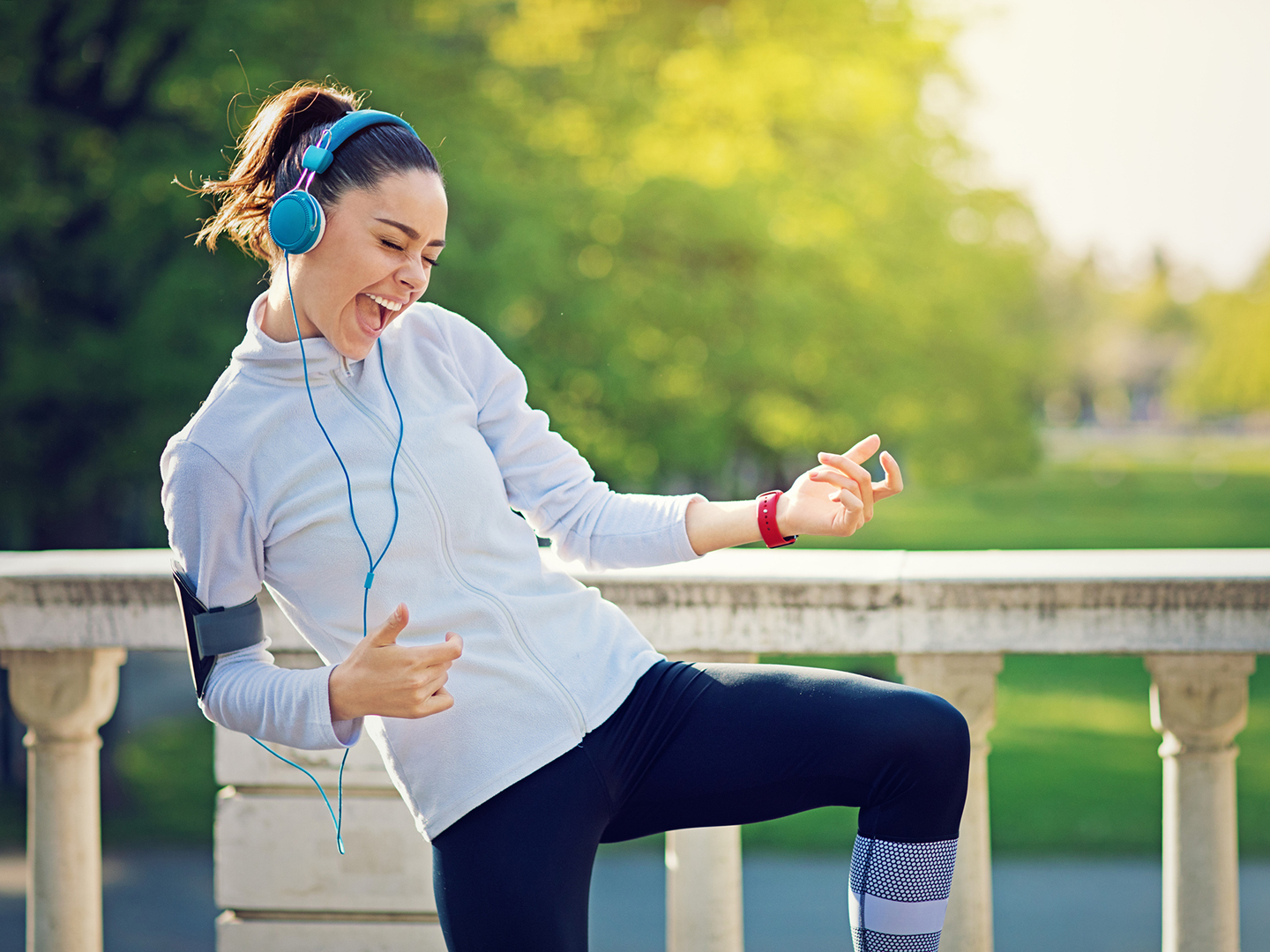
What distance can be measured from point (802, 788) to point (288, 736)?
73 centimetres

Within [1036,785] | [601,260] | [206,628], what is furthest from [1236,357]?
[206,628]

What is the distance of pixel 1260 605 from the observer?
2314 millimetres

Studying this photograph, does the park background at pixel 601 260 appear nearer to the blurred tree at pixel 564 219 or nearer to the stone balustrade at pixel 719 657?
the blurred tree at pixel 564 219

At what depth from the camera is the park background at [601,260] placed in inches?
297

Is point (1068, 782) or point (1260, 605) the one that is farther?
point (1068, 782)

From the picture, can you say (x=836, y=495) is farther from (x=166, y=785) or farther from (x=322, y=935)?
(x=166, y=785)

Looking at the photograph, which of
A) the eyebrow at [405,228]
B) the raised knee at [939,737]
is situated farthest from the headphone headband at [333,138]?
the raised knee at [939,737]


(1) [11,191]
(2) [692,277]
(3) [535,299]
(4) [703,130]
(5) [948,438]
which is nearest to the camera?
(1) [11,191]

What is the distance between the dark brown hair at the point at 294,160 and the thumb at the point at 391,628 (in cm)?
58

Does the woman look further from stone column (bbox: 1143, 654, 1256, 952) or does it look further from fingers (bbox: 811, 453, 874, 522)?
stone column (bbox: 1143, 654, 1256, 952)

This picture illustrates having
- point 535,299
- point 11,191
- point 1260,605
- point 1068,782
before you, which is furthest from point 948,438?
point 1260,605

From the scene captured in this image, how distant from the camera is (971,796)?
239 centimetres

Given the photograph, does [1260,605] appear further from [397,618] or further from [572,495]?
[397,618]

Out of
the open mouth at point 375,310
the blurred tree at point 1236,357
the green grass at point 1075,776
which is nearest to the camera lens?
the open mouth at point 375,310
